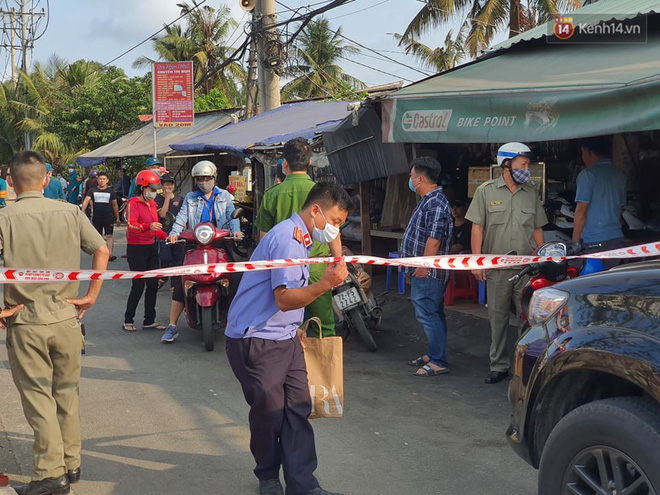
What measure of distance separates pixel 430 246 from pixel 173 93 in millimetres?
11323

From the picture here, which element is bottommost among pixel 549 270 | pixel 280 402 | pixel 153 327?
pixel 153 327

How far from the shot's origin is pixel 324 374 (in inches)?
172

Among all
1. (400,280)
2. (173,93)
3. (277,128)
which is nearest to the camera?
(400,280)

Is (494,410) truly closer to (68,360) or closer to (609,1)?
(68,360)

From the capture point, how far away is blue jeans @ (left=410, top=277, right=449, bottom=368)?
7.05 m

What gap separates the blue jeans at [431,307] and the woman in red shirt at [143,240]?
3.24m

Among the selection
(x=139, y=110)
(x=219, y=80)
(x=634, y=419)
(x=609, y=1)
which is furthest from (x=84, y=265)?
→ (x=219, y=80)

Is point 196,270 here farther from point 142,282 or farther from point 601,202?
point 142,282

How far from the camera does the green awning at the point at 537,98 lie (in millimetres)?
5938

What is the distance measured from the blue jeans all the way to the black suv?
3185 mm

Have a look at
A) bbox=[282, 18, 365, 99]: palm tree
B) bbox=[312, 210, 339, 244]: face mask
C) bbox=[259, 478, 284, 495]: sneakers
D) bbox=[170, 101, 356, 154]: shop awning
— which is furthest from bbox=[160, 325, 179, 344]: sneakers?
bbox=[282, 18, 365, 99]: palm tree

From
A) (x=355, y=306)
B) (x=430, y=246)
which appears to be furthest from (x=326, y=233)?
(x=355, y=306)

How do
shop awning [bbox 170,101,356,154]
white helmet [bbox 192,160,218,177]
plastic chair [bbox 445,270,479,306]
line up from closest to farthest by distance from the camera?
1. white helmet [bbox 192,160,218,177]
2. plastic chair [bbox 445,270,479,306]
3. shop awning [bbox 170,101,356,154]

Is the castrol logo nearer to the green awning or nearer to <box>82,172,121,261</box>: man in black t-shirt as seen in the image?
the green awning
